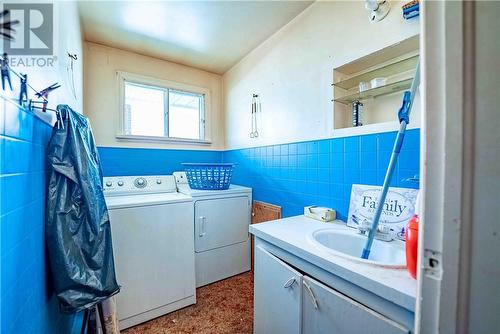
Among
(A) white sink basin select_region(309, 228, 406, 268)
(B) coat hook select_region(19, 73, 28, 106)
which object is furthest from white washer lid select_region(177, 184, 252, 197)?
(B) coat hook select_region(19, 73, 28, 106)

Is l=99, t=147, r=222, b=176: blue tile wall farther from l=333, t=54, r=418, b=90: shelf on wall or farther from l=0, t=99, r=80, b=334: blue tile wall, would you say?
l=333, t=54, r=418, b=90: shelf on wall

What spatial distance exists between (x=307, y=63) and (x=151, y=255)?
2016 mm

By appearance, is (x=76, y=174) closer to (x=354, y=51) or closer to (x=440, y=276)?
(x=440, y=276)

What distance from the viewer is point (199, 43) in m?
2.26

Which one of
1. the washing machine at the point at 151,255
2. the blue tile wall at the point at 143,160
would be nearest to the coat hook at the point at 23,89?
the washing machine at the point at 151,255

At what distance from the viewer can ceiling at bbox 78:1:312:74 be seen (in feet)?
5.71

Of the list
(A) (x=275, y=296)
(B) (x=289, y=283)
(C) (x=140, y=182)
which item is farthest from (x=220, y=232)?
(B) (x=289, y=283)

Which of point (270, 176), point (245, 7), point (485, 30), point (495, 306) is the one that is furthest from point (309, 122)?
point (495, 306)

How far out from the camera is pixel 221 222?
2.17 m

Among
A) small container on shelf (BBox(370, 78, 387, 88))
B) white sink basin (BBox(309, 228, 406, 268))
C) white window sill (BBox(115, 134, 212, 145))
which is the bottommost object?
white sink basin (BBox(309, 228, 406, 268))

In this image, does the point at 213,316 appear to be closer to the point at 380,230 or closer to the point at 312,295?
the point at 312,295

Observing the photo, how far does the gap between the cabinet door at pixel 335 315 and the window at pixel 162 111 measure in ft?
7.57

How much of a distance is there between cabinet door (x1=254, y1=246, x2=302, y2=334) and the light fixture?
1567mm

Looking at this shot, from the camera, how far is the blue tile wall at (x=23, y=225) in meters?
0.58
